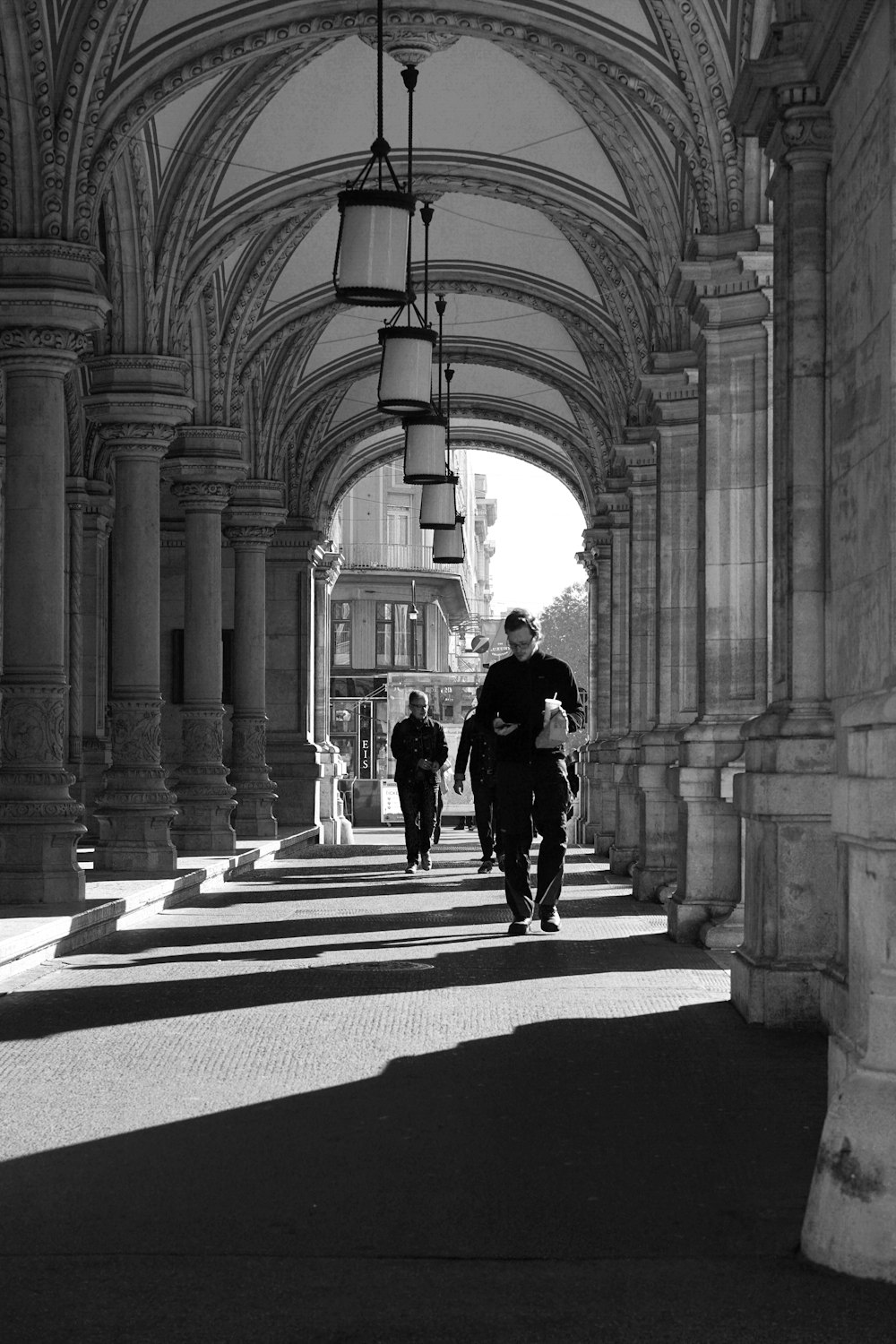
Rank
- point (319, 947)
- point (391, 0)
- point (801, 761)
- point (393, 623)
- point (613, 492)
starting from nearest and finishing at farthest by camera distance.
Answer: point (801, 761) → point (319, 947) → point (391, 0) → point (613, 492) → point (393, 623)

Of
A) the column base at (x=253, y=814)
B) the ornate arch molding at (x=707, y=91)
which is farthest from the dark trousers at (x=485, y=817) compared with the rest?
the ornate arch molding at (x=707, y=91)

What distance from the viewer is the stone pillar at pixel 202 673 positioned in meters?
21.5

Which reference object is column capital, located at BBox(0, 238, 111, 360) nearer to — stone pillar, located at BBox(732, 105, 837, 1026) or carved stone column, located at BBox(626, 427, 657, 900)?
stone pillar, located at BBox(732, 105, 837, 1026)

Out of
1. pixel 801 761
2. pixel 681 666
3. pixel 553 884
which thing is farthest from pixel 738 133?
pixel 681 666

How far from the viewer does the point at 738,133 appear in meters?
9.24

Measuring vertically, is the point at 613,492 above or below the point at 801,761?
above

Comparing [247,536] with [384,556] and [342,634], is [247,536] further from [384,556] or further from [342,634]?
[384,556]

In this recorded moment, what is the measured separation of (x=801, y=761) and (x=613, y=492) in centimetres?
1935

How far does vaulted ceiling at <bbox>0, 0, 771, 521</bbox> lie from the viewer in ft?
46.3

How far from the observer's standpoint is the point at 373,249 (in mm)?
11609

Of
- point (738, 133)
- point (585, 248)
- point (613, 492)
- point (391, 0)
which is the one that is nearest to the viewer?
point (738, 133)

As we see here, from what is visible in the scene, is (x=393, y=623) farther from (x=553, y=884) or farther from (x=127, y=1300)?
(x=127, y=1300)

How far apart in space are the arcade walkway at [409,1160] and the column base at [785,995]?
13 cm

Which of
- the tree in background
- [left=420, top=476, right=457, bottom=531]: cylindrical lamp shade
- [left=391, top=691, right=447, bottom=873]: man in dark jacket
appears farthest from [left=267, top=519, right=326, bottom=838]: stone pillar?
the tree in background
